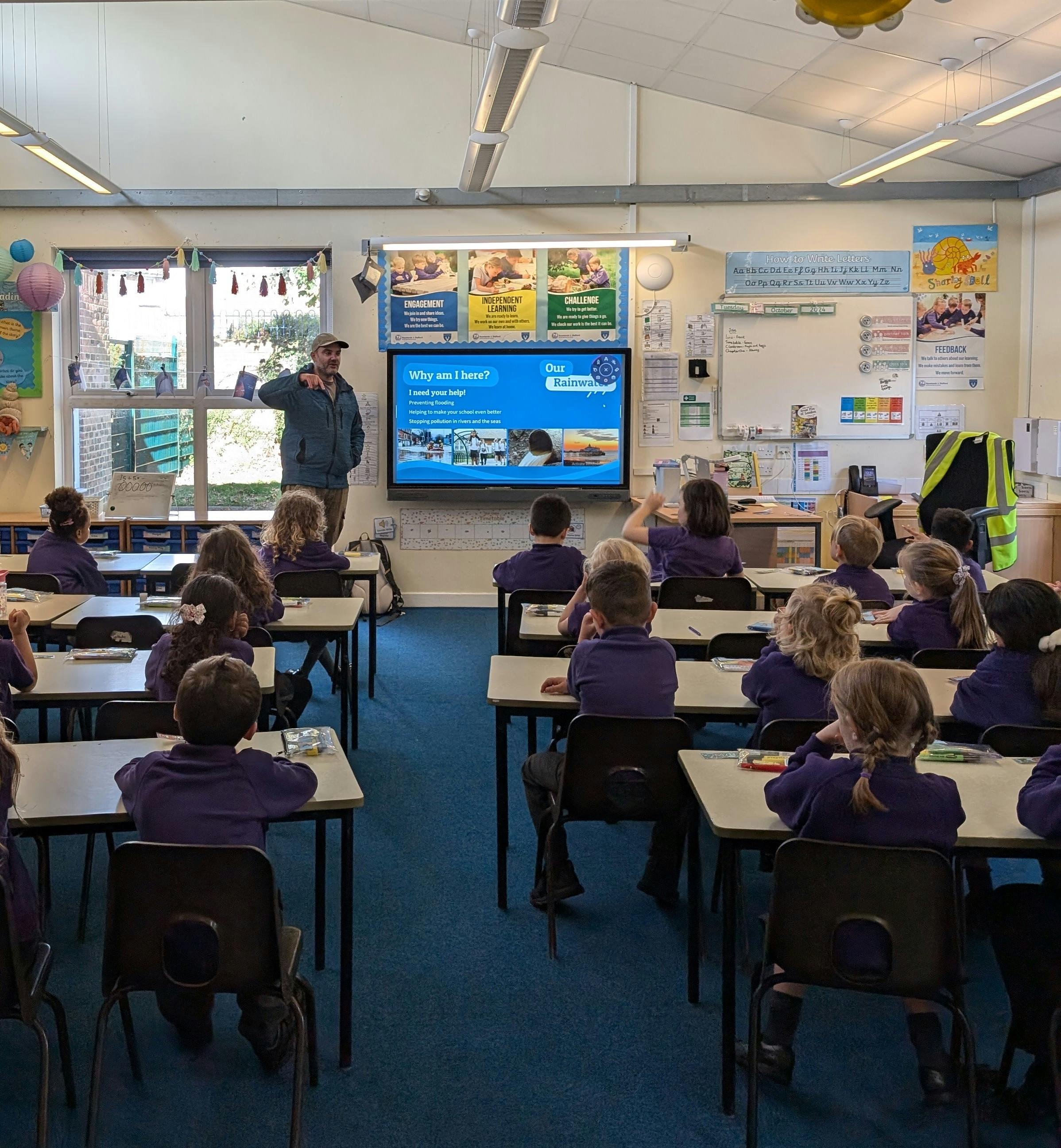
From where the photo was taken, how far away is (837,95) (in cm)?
705

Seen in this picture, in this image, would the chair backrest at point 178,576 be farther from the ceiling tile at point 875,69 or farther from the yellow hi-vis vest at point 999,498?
the yellow hi-vis vest at point 999,498

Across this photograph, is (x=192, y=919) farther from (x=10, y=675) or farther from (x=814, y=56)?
(x=814, y=56)

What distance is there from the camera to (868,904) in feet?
7.22

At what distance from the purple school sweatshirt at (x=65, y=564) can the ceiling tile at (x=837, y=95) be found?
4.80 m

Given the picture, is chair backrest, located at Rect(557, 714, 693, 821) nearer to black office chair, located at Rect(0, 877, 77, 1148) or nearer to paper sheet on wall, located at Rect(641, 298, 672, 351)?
black office chair, located at Rect(0, 877, 77, 1148)

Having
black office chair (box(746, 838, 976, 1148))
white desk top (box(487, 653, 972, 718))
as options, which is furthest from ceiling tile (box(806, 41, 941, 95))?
black office chair (box(746, 838, 976, 1148))

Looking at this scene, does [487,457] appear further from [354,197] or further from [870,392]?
[870,392]

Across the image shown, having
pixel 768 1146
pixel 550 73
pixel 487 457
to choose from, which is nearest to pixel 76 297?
pixel 487 457

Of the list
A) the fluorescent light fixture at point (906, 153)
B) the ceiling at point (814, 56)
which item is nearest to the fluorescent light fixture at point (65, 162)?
the ceiling at point (814, 56)

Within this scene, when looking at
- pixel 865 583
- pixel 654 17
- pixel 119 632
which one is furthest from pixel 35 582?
pixel 654 17

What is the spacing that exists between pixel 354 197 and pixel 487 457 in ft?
6.51

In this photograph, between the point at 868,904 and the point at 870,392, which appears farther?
the point at 870,392

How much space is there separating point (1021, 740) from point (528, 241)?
5346mm

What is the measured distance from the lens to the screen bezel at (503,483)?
8.16 metres
